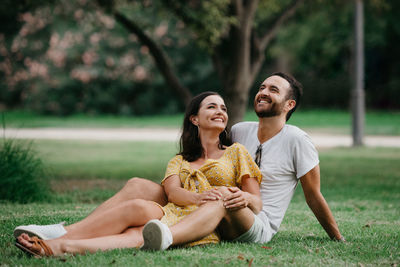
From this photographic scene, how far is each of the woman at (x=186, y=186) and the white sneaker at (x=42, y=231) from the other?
0.04 m

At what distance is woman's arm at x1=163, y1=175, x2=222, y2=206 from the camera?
4172 mm

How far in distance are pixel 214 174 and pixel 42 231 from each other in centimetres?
134

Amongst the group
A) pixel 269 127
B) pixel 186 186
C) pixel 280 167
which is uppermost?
pixel 269 127

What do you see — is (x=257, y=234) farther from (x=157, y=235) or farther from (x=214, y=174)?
(x=157, y=235)

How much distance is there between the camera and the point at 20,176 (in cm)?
755

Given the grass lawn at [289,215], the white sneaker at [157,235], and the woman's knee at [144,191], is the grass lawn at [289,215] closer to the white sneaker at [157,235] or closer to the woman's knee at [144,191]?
the white sneaker at [157,235]

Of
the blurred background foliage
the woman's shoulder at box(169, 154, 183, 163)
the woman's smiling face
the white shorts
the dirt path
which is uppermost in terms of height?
the blurred background foliage

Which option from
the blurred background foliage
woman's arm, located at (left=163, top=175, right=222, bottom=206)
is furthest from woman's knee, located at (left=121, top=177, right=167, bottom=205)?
the blurred background foliage

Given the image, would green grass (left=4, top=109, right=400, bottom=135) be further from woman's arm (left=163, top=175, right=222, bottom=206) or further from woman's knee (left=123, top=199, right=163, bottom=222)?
woman's knee (left=123, top=199, right=163, bottom=222)

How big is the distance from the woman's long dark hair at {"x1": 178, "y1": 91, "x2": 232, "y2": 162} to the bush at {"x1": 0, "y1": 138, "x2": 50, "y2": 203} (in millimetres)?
3467

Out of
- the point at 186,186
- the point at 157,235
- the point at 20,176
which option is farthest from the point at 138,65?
the point at 157,235

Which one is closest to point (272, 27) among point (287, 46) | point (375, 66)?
point (287, 46)

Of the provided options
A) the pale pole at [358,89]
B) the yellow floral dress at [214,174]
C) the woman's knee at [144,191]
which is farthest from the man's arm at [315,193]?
the pale pole at [358,89]

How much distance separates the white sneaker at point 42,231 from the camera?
3936 mm
